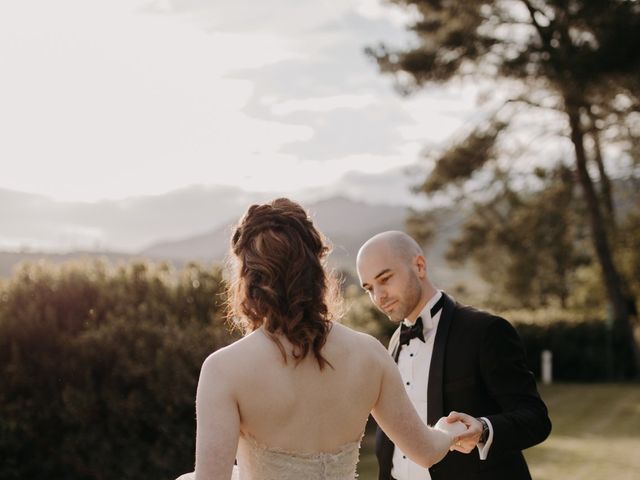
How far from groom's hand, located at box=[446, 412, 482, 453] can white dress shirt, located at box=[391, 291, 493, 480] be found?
18.8 inches

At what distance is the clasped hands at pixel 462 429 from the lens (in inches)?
136

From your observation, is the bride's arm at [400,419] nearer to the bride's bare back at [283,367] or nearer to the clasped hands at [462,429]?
the bride's bare back at [283,367]

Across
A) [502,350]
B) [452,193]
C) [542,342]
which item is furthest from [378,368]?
[542,342]

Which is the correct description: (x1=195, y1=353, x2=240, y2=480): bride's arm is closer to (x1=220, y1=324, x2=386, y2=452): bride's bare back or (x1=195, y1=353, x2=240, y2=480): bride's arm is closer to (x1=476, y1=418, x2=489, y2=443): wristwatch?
(x1=220, y1=324, x2=386, y2=452): bride's bare back

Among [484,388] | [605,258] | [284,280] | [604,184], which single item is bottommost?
[605,258]

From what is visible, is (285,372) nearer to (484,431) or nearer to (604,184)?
(484,431)

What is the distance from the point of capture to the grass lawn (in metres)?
12.4

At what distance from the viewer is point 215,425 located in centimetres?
253

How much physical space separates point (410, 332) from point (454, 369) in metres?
0.35

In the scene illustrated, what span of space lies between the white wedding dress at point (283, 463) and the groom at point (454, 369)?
1.08 meters

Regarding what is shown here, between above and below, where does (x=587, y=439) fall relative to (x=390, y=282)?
below

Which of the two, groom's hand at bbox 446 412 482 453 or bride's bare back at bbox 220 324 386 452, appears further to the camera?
groom's hand at bbox 446 412 482 453

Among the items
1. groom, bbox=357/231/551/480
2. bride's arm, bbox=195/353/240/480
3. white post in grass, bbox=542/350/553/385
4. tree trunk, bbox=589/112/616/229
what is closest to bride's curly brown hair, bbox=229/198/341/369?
bride's arm, bbox=195/353/240/480

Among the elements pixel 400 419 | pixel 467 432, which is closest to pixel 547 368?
pixel 467 432
